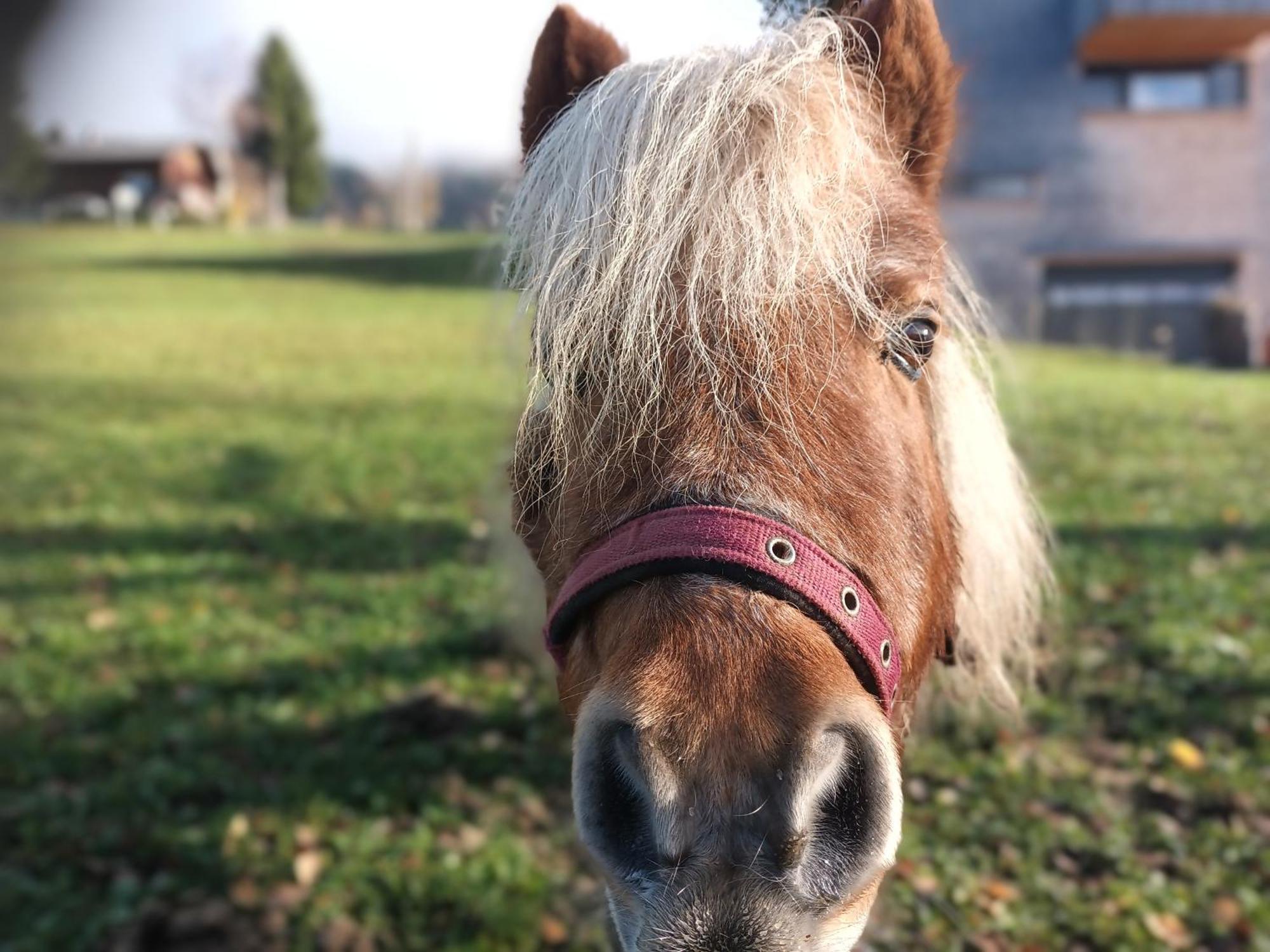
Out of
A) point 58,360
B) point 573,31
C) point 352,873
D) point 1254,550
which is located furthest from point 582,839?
point 58,360

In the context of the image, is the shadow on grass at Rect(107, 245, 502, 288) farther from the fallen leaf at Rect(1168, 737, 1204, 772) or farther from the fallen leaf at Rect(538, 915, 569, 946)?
the fallen leaf at Rect(538, 915, 569, 946)

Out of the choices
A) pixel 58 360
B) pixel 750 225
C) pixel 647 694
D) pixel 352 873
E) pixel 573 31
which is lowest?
pixel 352 873

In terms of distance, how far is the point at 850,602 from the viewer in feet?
5.14

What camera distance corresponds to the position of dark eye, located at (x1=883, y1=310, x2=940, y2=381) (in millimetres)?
1890

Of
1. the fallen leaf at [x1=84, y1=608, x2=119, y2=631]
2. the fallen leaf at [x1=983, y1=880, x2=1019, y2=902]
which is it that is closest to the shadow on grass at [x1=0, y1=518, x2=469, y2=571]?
the fallen leaf at [x1=84, y1=608, x2=119, y2=631]

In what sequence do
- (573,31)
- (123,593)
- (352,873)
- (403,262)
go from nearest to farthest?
(573,31)
(352,873)
(123,593)
(403,262)

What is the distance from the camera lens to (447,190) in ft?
16.8

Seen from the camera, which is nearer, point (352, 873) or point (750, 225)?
point (750, 225)

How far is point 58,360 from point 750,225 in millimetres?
15553

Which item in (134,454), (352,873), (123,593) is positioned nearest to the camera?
(352,873)

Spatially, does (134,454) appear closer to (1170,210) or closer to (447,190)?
(447,190)

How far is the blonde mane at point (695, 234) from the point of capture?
5.62ft

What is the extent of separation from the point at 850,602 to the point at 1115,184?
57.8ft

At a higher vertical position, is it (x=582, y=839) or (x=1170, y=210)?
(x=1170, y=210)
